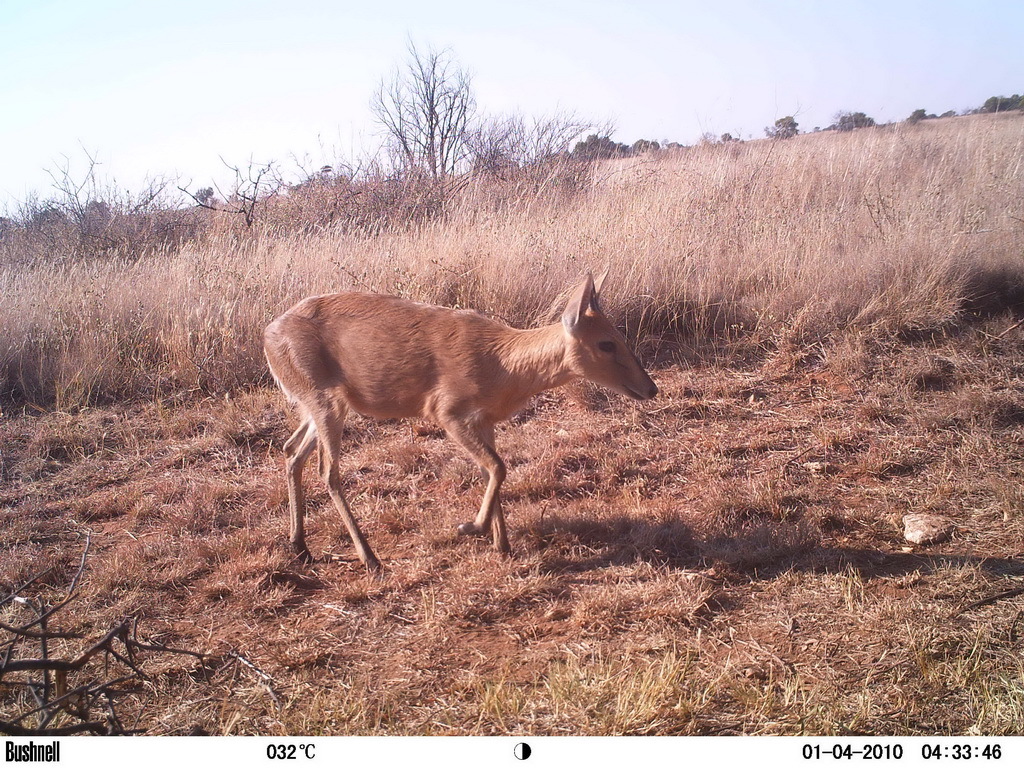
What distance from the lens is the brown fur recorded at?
492cm

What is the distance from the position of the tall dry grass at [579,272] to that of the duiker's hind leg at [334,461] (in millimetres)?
2976

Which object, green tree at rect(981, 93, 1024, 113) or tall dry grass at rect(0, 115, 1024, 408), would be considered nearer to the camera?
tall dry grass at rect(0, 115, 1024, 408)

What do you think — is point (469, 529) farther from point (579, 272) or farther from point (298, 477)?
point (579, 272)

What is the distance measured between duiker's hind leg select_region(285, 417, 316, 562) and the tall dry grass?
2614mm

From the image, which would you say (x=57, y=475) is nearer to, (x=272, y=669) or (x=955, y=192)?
(x=272, y=669)

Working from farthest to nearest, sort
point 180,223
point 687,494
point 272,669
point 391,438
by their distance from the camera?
1. point 180,223
2. point 391,438
3. point 687,494
4. point 272,669

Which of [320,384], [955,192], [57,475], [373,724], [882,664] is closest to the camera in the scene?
[373,724]

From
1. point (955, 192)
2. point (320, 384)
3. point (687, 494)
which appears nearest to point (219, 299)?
point (320, 384)

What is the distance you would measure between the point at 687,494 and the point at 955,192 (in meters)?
6.94

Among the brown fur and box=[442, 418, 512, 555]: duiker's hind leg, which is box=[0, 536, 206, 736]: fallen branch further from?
box=[442, 418, 512, 555]: duiker's hind leg

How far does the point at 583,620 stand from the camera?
12.9 feet

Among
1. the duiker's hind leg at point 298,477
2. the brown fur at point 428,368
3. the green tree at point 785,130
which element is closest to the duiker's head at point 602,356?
the brown fur at point 428,368

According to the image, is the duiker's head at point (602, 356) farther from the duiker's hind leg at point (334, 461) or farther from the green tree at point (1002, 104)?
the green tree at point (1002, 104)

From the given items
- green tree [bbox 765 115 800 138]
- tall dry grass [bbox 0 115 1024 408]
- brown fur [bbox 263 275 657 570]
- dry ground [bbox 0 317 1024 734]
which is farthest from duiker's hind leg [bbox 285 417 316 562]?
green tree [bbox 765 115 800 138]
